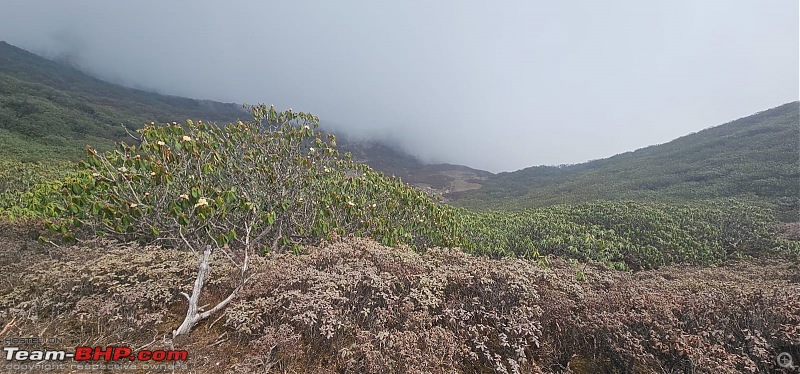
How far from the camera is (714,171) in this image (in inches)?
1633

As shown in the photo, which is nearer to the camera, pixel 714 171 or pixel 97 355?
pixel 97 355

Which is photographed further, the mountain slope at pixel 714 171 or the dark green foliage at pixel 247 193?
the mountain slope at pixel 714 171

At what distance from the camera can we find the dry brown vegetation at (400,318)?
4156 millimetres

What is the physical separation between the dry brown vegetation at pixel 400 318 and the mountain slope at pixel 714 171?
1307 inches

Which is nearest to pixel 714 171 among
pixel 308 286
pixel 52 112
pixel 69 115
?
pixel 308 286

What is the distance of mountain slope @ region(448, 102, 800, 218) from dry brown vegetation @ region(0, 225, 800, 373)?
33189 mm

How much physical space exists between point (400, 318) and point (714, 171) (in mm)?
54714

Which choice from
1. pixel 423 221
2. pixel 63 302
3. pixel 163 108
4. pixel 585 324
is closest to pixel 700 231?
pixel 423 221

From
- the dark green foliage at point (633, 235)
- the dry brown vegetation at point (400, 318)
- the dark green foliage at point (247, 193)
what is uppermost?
the dark green foliage at point (247, 193)

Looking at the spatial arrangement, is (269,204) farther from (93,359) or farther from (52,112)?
(52,112)

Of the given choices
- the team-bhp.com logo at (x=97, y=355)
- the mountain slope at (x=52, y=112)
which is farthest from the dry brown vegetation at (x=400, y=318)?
the mountain slope at (x=52, y=112)

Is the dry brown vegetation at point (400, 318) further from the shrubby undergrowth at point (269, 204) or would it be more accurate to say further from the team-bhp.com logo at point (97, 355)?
the shrubby undergrowth at point (269, 204)

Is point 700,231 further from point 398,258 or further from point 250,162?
point 250,162

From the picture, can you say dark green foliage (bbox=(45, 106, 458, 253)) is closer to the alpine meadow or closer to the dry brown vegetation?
the alpine meadow
